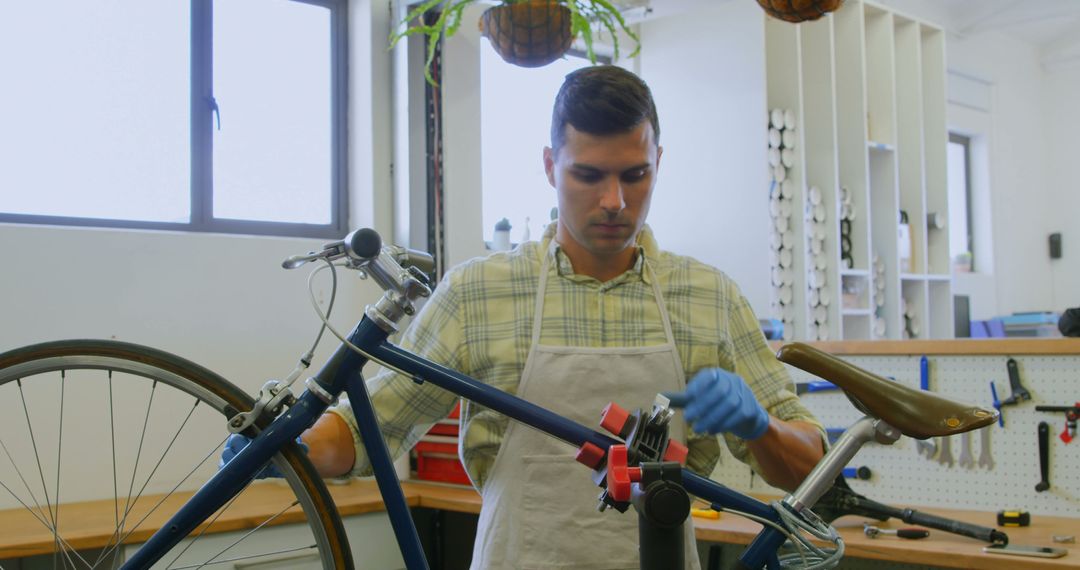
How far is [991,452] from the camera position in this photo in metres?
2.31

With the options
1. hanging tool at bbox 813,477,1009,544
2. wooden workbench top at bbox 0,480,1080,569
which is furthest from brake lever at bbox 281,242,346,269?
hanging tool at bbox 813,477,1009,544

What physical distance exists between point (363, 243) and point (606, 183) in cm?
36

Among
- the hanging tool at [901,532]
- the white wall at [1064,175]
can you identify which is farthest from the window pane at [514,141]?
the white wall at [1064,175]

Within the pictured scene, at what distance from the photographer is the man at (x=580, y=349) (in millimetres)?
1329

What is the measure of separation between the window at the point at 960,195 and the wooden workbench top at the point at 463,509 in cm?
490

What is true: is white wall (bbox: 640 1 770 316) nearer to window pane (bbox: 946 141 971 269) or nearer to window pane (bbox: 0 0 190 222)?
window pane (bbox: 0 0 190 222)

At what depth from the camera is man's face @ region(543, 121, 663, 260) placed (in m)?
1.32

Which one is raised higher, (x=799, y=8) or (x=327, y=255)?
(x=799, y=8)

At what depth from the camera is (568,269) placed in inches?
57.4

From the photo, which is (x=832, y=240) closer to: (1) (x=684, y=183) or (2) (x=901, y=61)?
(1) (x=684, y=183)

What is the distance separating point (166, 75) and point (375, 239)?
2.12m

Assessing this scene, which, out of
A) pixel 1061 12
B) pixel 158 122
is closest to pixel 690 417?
pixel 158 122

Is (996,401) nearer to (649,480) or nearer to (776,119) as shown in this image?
(649,480)

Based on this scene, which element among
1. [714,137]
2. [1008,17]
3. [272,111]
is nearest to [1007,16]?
[1008,17]
